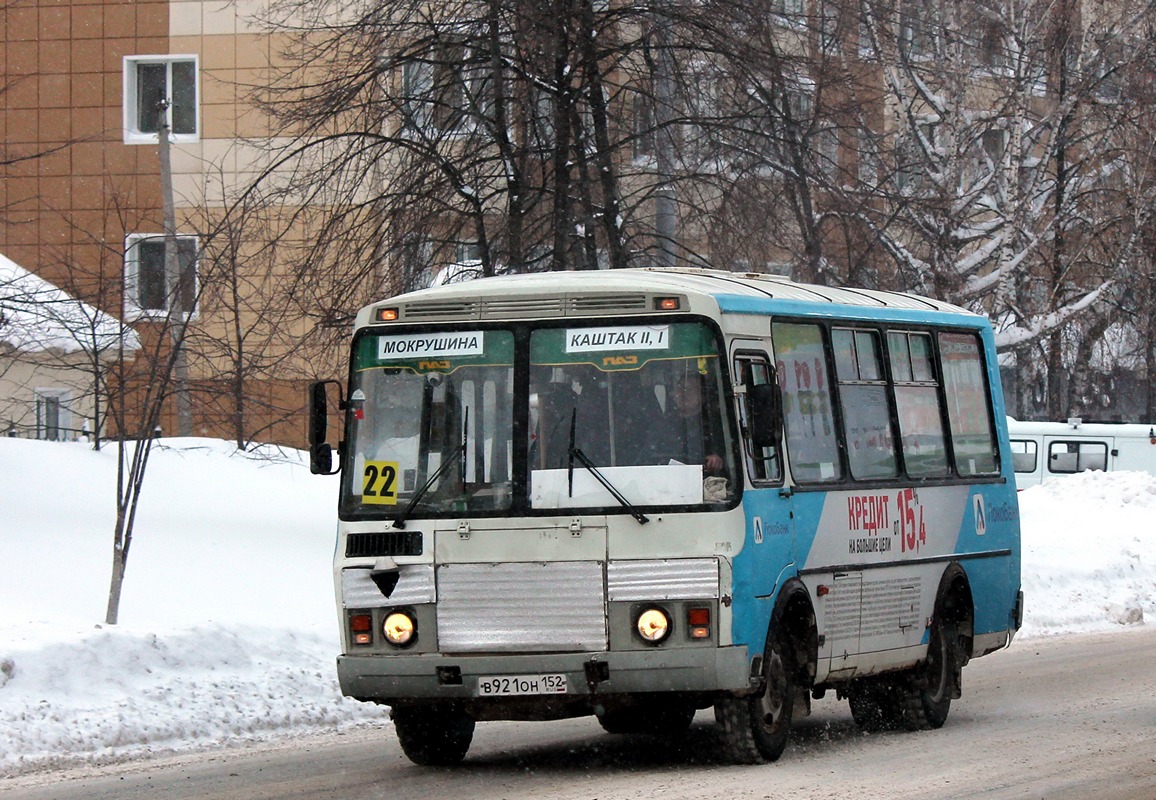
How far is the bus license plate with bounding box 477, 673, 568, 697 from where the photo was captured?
390 inches

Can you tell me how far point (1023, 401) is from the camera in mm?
49656

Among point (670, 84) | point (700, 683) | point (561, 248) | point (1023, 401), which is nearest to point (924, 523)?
point (700, 683)

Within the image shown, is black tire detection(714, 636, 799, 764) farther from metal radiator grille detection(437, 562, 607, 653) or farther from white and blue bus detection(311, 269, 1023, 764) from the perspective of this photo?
metal radiator grille detection(437, 562, 607, 653)

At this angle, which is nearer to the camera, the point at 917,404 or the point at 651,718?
the point at 651,718

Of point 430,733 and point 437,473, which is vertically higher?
point 437,473

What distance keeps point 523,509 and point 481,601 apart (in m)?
0.53

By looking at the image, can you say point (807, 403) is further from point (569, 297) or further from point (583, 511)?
point (583, 511)

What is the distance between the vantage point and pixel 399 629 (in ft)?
33.6

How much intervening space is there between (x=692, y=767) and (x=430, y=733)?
1.49 metres

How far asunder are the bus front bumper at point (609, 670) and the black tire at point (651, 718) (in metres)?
0.33

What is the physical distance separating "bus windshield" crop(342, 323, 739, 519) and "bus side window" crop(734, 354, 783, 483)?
7.1 inches

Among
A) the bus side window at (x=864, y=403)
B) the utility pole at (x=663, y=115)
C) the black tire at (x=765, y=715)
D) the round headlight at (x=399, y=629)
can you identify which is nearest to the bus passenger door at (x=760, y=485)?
the black tire at (x=765, y=715)

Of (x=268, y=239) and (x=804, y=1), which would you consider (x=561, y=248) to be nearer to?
(x=268, y=239)

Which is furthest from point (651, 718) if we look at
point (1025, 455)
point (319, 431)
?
point (1025, 455)
